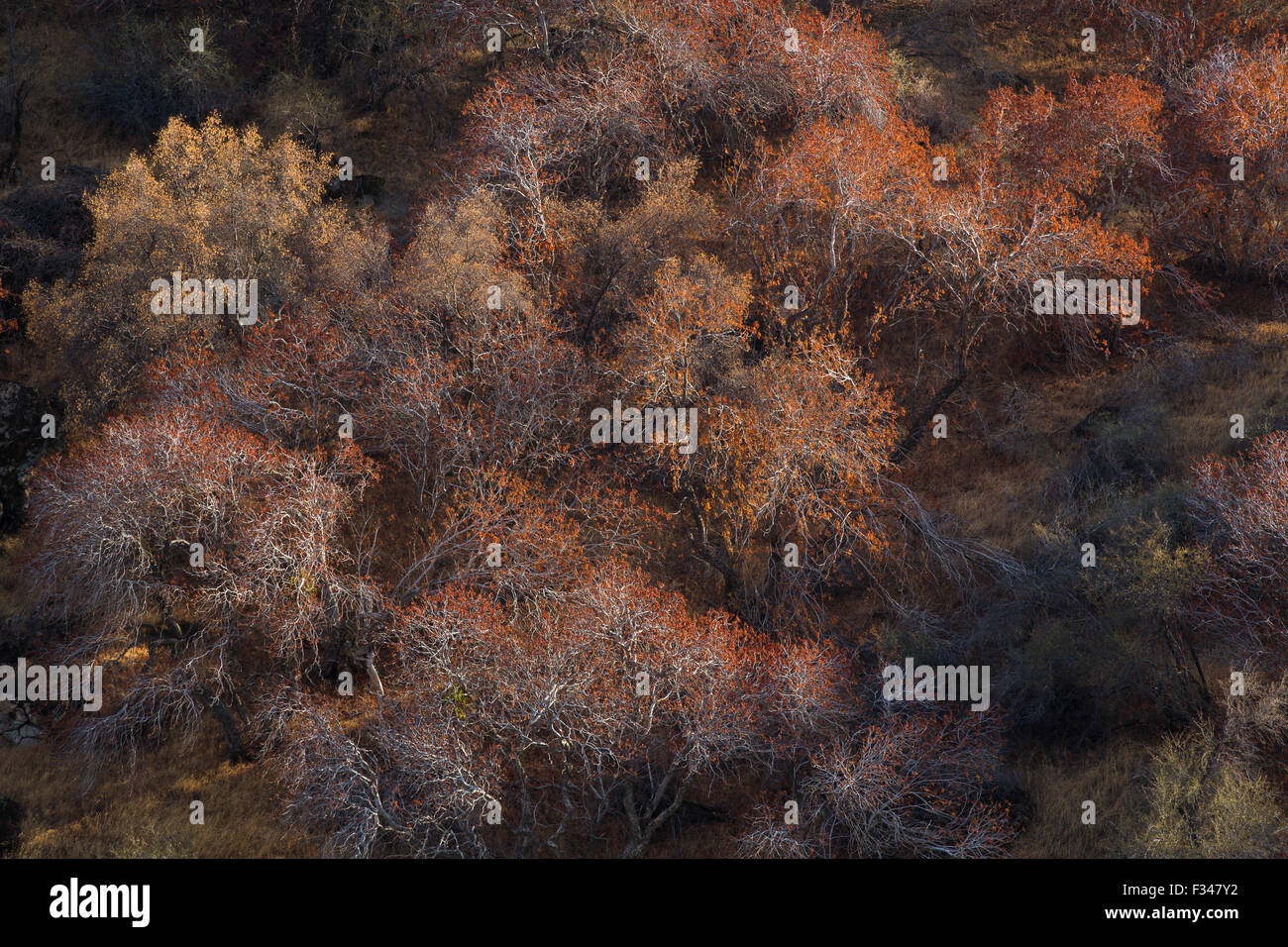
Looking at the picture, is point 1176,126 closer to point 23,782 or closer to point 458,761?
point 458,761

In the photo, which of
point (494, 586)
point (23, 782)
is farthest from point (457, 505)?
point (23, 782)

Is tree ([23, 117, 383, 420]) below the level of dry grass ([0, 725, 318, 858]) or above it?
above
